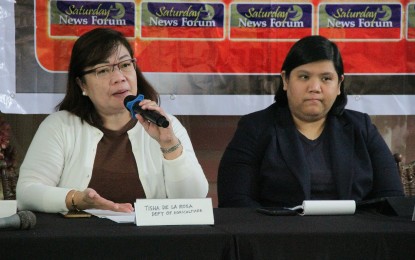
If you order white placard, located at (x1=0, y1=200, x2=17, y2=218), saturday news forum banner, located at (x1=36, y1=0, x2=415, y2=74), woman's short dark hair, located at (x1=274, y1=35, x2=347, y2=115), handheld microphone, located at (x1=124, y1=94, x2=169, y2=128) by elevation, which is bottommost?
white placard, located at (x1=0, y1=200, x2=17, y2=218)

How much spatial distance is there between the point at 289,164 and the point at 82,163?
2.50 feet

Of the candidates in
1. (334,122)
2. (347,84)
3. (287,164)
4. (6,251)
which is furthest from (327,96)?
(6,251)

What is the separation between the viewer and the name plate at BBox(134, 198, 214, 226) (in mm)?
1761

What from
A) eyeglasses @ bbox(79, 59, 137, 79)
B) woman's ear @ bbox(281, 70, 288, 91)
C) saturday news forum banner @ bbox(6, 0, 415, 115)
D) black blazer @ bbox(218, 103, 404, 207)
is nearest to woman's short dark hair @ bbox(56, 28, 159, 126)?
eyeglasses @ bbox(79, 59, 137, 79)

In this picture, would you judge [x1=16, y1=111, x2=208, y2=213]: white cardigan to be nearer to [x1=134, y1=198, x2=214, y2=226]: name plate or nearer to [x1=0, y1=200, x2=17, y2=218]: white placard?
[x1=0, y1=200, x2=17, y2=218]: white placard

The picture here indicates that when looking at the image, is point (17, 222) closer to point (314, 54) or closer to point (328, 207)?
point (328, 207)

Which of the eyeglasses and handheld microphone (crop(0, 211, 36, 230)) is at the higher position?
the eyeglasses

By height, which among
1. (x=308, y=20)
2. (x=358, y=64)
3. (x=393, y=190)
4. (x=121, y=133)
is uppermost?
(x=308, y=20)

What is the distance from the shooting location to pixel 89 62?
8.62 feet

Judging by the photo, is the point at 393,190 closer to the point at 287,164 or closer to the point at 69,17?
the point at 287,164

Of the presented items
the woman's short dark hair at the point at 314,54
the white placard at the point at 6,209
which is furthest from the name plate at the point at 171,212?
the woman's short dark hair at the point at 314,54

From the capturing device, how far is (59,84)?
11.0ft

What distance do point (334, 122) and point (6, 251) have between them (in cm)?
162

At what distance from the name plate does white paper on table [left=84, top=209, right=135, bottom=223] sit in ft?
0.25
